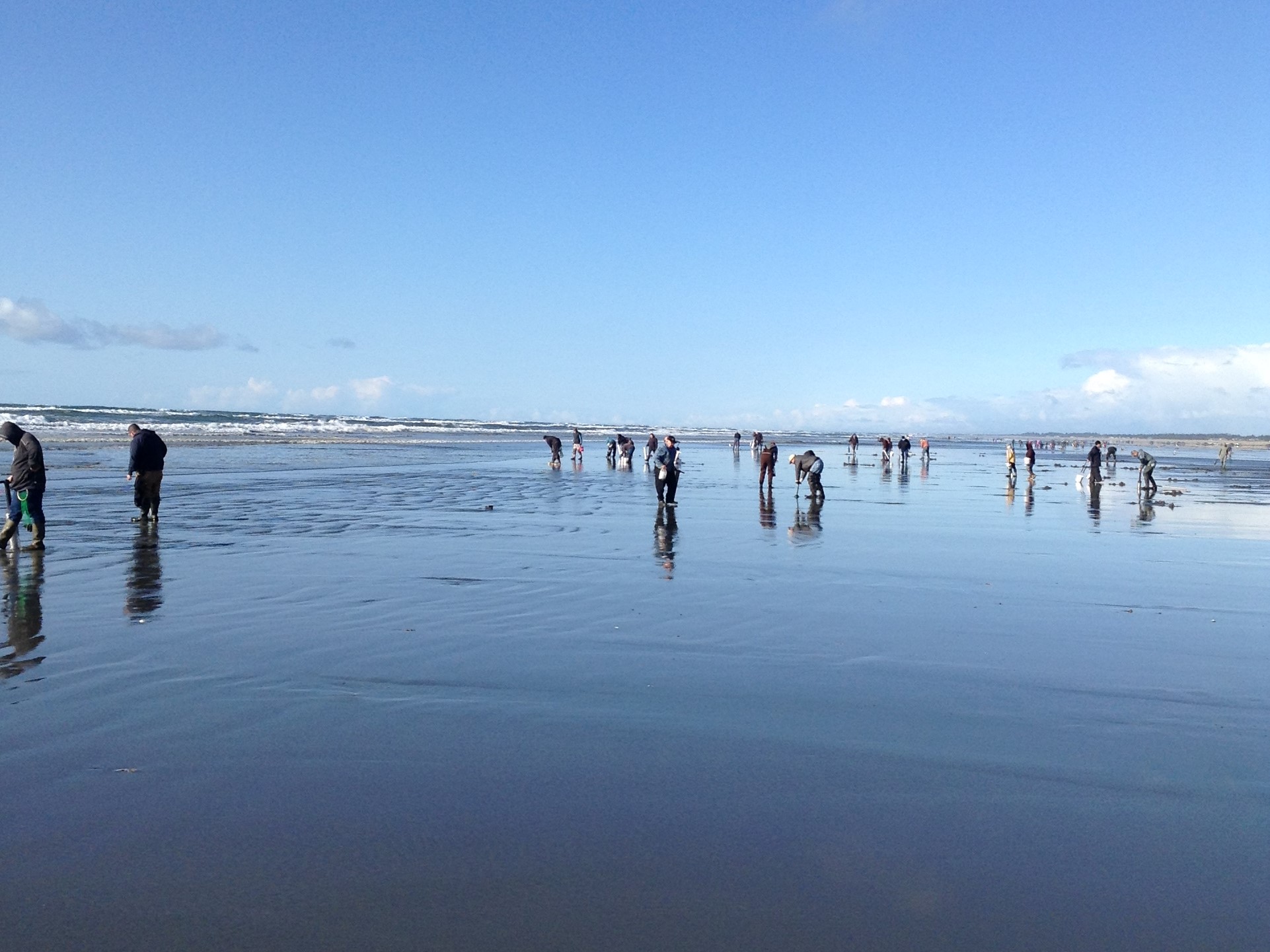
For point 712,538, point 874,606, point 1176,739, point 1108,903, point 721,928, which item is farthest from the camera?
point 712,538

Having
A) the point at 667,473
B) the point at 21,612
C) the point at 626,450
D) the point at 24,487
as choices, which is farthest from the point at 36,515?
the point at 626,450

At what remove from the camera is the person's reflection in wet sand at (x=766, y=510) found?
20.4 m

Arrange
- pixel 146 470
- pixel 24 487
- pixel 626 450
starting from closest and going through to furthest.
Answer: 1. pixel 24 487
2. pixel 146 470
3. pixel 626 450

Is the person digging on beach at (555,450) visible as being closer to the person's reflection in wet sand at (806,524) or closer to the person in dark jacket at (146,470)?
the person's reflection in wet sand at (806,524)

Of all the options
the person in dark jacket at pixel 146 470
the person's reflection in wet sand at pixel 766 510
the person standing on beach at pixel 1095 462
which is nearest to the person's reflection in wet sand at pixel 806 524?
the person's reflection in wet sand at pixel 766 510

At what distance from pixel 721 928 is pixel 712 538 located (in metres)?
13.9

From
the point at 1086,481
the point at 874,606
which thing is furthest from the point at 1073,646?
the point at 1086,481

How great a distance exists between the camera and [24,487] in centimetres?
1478

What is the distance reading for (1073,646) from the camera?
895 centimetres

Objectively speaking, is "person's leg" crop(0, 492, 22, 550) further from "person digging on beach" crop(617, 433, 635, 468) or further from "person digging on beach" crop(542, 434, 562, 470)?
"person digging on beach" crop(617, 433, 635, 468)

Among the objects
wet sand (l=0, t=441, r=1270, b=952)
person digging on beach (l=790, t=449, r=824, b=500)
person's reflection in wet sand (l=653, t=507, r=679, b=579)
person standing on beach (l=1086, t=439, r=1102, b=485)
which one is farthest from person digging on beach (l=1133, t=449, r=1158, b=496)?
wet sand (l=0, t=441, r=1270, b=952)

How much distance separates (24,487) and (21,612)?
20.1ft

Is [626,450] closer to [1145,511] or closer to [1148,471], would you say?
[1148,471]

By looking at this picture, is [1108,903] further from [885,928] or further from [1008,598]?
[1008,598]
